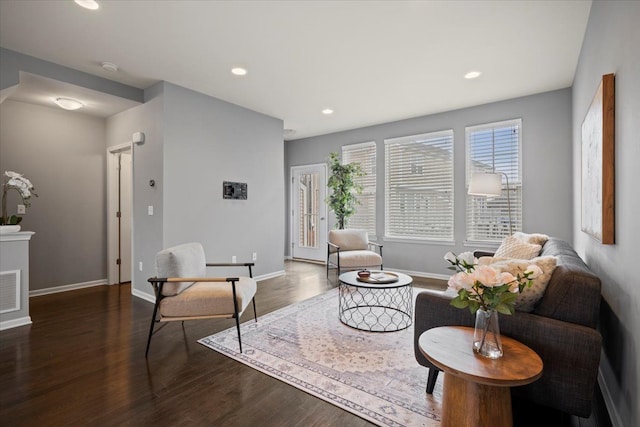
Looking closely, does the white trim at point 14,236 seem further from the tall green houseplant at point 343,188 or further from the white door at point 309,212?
the white door at point 309,212

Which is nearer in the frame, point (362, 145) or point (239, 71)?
point (239, 71)

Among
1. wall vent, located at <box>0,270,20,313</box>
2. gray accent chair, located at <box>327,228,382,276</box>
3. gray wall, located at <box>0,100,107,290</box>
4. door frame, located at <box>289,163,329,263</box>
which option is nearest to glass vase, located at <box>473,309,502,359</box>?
gray accent chair, located at <box>327,228,382,276</box>

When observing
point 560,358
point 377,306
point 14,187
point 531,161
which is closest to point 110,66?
point 14,187

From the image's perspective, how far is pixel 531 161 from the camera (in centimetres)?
440

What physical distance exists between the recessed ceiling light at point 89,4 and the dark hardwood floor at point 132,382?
2.79 metres

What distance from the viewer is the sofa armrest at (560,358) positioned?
146cm

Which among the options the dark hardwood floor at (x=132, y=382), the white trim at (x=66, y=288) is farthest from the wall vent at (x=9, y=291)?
the white trim at (x=66, y=288)

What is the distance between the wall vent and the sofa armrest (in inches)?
169

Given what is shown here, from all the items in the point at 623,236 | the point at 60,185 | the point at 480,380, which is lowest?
the point at 480,380

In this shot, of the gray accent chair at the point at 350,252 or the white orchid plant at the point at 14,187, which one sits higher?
the white orchid plant at the point at 14,187

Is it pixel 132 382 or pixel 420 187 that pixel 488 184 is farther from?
pixel 132 382

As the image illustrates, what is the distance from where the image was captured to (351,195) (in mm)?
5926

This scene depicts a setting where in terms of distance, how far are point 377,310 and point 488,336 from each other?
2222 millimetres

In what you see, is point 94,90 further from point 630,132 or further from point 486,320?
point 630,132
